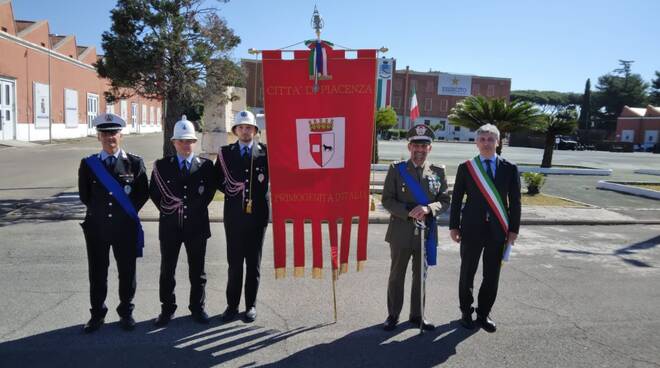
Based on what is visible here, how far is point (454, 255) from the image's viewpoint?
7570mm

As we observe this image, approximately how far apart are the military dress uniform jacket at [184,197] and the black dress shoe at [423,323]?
7.05 feet

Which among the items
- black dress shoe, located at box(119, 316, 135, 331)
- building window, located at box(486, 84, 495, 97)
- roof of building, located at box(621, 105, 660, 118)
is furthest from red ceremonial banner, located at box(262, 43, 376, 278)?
building window, located at box(486, 84, 495, 97)

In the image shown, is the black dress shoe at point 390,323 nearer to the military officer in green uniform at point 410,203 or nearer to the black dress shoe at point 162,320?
the military officer in green uniform at point 410,203

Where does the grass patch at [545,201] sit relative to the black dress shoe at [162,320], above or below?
above

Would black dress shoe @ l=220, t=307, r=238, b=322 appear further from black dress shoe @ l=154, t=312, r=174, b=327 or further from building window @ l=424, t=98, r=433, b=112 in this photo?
building window @ l=424, t=98, r=433, b=112

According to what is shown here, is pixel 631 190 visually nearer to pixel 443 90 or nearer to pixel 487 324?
pixel 487 324

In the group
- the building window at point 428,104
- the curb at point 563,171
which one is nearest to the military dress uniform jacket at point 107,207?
the curb at point 563,171

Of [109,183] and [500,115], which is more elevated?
[500,115]

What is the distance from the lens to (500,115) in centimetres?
1609

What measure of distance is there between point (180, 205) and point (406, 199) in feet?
6.71

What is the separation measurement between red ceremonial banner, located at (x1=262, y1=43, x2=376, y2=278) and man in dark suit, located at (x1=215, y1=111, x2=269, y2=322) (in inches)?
7.5

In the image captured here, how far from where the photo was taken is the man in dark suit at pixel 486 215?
454 centimetres

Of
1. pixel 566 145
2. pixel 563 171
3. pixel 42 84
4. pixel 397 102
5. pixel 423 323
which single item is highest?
pixel 397 102

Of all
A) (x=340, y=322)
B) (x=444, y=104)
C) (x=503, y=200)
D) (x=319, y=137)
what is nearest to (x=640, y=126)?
(x=444, y=104)
